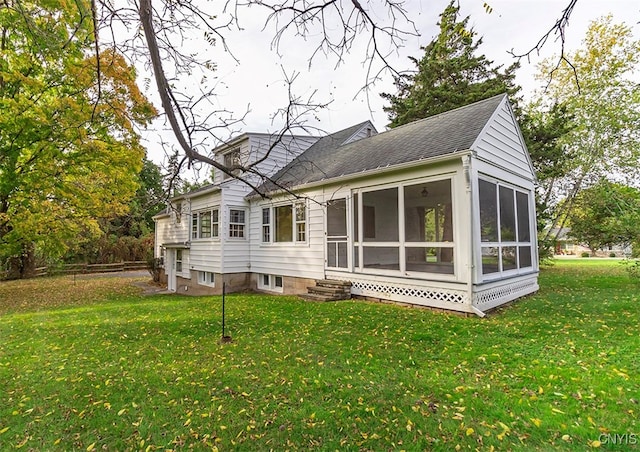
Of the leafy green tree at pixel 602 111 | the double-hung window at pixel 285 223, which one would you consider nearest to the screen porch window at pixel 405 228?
the double-hung window at pixel 285 223

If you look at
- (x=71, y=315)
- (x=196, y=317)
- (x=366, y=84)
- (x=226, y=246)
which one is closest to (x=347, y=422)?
(x=366, y=84)

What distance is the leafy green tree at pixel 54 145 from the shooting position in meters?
9.21

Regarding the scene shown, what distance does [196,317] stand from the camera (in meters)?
7.44

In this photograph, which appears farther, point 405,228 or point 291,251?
point 291,251

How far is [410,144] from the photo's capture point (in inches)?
338

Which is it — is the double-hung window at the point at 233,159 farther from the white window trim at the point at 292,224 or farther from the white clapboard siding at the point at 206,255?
the white clapboard siding at the point at 206,255

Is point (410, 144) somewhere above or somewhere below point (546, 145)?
below

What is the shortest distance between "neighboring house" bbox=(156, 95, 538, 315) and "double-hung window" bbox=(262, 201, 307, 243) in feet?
0.13

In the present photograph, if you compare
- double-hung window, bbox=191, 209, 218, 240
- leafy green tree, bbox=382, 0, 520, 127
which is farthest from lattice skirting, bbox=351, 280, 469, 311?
leafy green tree, bbox=382, 0, 520, 127

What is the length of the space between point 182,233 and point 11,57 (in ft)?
27.1

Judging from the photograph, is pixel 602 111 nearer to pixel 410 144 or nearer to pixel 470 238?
pixel 410 144

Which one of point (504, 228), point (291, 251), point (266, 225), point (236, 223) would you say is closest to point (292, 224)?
point (291, 251)

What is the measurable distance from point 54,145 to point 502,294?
1359cm

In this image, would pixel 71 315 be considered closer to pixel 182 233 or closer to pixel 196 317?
pixel 196 317
